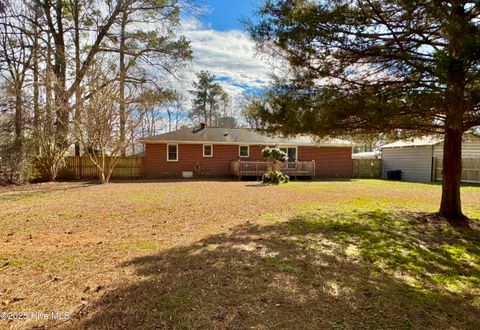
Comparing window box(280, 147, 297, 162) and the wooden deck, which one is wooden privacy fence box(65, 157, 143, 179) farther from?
window box(280, 147, 297, 162)

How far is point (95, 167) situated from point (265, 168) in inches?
398

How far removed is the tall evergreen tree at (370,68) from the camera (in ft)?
13.5

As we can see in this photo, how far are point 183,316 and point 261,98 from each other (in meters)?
4.59

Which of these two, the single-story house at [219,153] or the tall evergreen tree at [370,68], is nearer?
the tall evergreen tree at [370,68]

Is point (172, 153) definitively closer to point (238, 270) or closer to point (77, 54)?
point (77, 54)

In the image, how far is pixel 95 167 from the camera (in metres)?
16.6

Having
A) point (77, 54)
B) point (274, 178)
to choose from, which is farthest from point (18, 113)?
point (274, 178)

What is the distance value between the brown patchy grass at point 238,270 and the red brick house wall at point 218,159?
11.0m

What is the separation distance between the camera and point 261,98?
19.8 feet

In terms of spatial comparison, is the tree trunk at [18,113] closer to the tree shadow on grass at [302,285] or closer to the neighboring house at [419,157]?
the tree shadow on grass at [302,285]

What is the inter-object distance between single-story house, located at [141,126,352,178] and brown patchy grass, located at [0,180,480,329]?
1095cm

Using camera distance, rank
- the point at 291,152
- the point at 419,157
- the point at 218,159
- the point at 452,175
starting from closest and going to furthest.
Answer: the point at 452,175
the point at 218,159
the point at 419,157
the point at 291,152

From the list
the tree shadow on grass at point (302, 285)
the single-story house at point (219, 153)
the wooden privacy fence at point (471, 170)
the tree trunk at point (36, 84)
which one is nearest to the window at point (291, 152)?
the single-story house at point (219, 153)

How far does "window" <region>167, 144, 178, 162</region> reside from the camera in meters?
17.9
